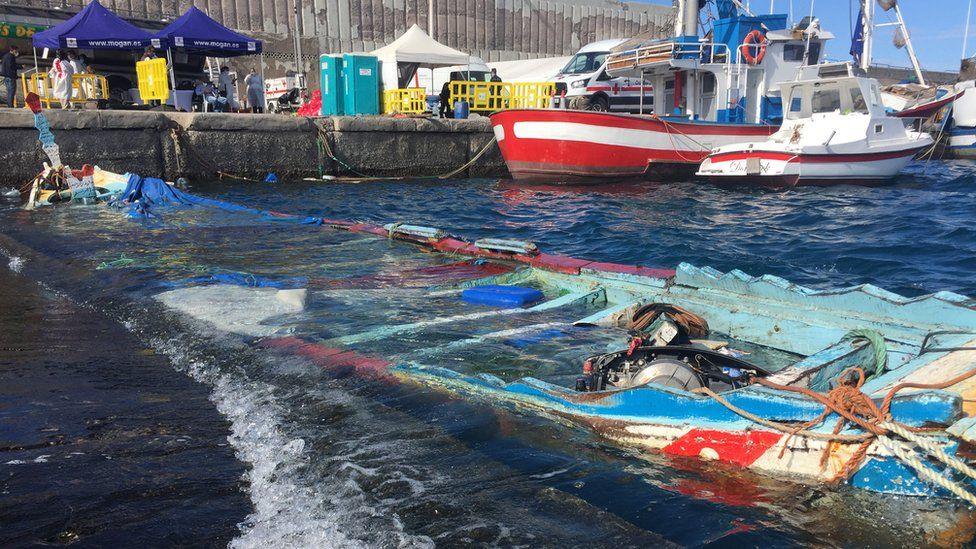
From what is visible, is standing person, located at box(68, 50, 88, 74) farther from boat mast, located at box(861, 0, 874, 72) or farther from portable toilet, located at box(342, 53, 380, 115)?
boat mast, located at box(861, 0, 874, 72)

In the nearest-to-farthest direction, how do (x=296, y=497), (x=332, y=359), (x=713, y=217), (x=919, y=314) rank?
(x=296, y=497), (x=919, y=314), (x=332, y=359), (x=713, y=217)

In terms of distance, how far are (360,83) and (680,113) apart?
29.8 feet

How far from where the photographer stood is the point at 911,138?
1662cm

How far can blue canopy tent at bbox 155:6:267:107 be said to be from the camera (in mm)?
17266

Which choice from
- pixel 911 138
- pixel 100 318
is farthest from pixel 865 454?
pixel 911 138

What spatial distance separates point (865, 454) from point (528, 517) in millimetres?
1354

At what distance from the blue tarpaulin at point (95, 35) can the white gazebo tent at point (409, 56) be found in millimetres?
7047

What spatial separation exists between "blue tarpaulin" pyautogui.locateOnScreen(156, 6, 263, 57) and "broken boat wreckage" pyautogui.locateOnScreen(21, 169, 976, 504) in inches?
533

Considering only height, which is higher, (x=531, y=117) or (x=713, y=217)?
(x=531, y=117)

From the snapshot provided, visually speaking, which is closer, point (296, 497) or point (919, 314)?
point (296, 497)

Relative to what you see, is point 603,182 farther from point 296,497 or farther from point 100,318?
point 296,497

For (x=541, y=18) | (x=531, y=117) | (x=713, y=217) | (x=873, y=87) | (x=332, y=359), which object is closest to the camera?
(x=332, y=359)

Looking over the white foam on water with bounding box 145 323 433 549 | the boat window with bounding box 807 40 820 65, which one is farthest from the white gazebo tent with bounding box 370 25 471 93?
the white foam on water with bounding box 145 323 433 549

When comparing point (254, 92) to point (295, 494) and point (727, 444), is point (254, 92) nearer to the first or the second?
point (295, 494)
